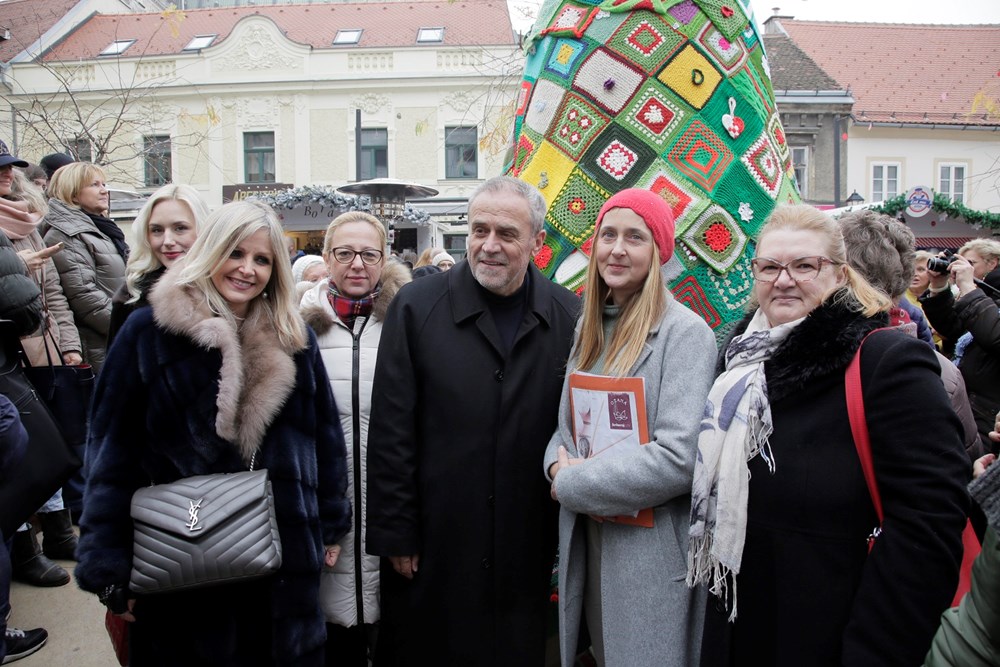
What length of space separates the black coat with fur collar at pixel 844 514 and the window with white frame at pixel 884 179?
20374 millimetres

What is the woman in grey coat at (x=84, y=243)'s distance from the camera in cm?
353

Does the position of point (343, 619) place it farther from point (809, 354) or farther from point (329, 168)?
point (329, 168)

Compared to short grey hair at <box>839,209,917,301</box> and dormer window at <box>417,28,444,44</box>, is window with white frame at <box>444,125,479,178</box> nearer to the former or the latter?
dormer window at <box>417,28,444,44</box>

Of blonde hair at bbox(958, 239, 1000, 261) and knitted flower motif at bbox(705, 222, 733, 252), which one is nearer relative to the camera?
knitted flower motif at bbox(705, 222, 733, 252)

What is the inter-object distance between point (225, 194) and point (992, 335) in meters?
17.9

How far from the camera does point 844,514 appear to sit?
1.48m

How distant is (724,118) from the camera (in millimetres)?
2410

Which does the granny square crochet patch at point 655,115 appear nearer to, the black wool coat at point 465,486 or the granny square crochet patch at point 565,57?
the granny square crochet patch at point 565,57

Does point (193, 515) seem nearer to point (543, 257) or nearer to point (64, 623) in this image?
point (543, 257)

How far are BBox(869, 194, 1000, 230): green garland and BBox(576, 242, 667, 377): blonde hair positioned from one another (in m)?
7.51

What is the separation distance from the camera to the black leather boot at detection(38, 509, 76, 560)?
11.4 feet

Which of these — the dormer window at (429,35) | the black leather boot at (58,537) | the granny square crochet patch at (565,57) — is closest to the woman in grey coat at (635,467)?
the granny square crochet patch at (565,57)

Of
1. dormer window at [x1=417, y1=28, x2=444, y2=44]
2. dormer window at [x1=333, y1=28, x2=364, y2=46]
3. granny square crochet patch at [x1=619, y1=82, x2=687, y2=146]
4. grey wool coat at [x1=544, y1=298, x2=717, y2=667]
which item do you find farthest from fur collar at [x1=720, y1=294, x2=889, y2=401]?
dormer window at [x1=333, y1=28, x2=364, y2=46]

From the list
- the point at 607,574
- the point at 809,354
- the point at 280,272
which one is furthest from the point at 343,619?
the point at 809,354
